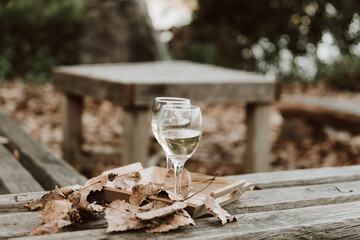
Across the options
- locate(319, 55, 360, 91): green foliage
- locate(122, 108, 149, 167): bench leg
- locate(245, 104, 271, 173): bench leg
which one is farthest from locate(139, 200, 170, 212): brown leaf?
locate(319, 55, 360, 91): green foliage

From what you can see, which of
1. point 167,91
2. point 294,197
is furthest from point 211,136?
point 294,197

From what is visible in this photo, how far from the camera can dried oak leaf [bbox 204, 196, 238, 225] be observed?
130cm

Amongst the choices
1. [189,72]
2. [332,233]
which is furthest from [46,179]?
[189,72]

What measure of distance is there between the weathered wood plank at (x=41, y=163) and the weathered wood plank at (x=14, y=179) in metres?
0.07

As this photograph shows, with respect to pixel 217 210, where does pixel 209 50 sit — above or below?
above

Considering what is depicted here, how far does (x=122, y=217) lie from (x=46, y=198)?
24 cm

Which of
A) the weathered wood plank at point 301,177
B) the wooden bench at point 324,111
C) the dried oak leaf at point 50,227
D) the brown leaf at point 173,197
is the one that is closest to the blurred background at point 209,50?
the wooden bench at point 324,111

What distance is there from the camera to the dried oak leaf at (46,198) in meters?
1.35

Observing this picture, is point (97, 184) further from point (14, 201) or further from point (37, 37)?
point (37, 37)

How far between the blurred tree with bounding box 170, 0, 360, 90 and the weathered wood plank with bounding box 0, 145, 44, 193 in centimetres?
697

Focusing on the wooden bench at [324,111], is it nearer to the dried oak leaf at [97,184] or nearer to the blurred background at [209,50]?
the blurred background at [209,50]

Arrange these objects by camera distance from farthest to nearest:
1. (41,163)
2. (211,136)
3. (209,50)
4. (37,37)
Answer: (209,50)
(37,37)
(211,136)
(41,163)

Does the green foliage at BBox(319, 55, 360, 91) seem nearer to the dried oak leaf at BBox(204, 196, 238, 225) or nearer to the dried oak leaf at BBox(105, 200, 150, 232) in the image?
the dried oak leaf at BBox(204, 196, 238, 225)

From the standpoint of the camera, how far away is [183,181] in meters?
1.46
